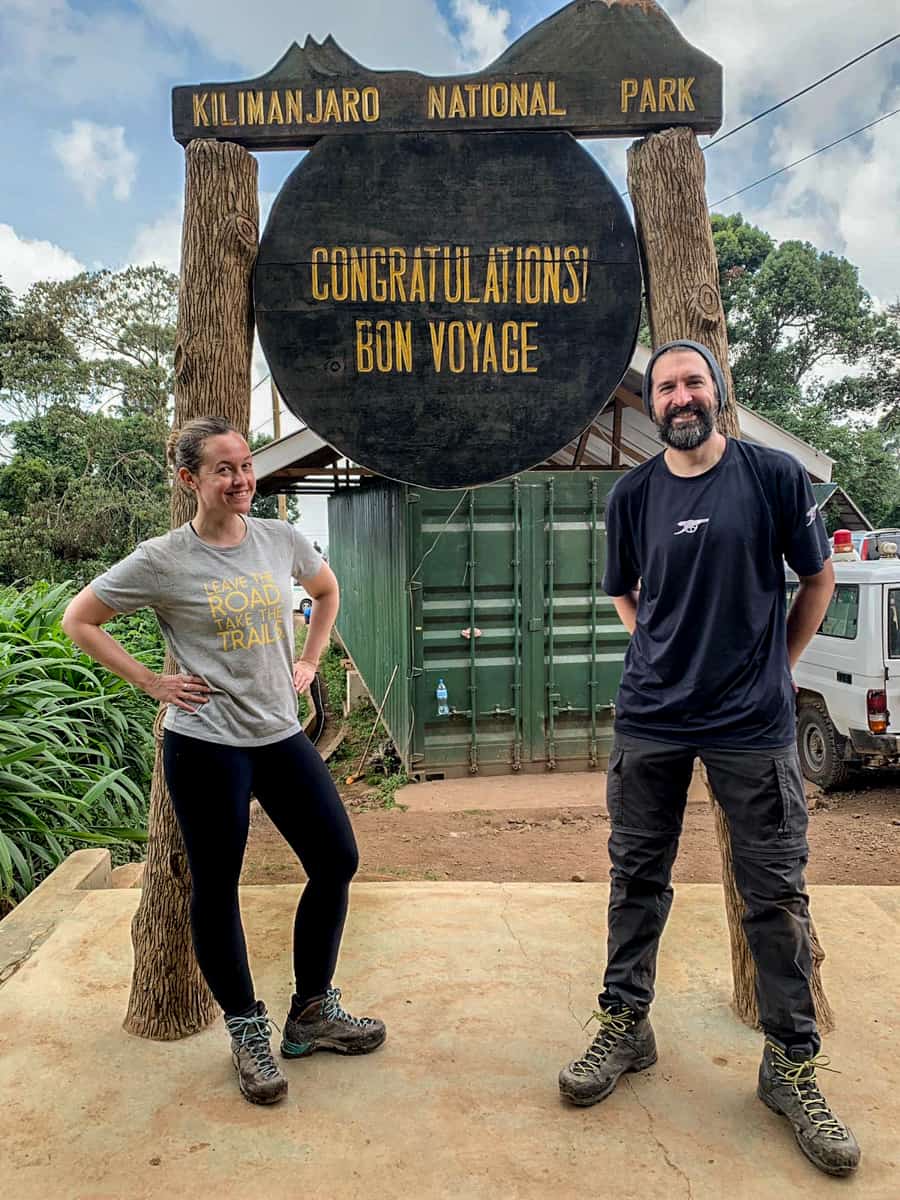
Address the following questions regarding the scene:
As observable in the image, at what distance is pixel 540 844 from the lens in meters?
5.89

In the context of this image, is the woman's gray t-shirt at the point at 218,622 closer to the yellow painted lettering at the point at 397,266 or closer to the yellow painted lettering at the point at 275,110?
the yellow painted lettering at the point at 397,266

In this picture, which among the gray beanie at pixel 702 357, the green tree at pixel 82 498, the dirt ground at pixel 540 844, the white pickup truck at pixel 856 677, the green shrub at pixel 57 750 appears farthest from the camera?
the green tree at pixel 82 498

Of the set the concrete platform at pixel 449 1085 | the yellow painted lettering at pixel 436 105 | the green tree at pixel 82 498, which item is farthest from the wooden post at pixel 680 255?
the green tree at pixel 82 498

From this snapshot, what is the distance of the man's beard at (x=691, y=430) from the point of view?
2.09 meters

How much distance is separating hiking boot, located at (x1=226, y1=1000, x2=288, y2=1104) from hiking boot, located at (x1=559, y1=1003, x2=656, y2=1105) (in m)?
0.71

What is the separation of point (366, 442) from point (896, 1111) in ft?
7.02

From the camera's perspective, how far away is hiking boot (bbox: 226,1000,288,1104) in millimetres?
2160

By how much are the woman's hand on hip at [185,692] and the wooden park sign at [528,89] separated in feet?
5.11

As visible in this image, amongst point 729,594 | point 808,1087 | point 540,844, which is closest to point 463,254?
point 729,594

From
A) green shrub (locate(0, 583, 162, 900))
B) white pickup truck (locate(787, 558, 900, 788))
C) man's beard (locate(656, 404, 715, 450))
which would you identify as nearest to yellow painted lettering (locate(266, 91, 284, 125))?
man's beard (locate(656, 404, 715, 450))

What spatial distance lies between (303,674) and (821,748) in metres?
5.89

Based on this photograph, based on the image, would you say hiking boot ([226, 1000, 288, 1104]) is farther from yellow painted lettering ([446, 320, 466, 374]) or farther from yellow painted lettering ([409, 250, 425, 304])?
yellow painted lettering ([409, 250, 425, 304])

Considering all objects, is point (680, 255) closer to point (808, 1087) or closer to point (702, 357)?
point (702, 357)

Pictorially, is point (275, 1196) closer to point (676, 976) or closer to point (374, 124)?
point (676, 976)
